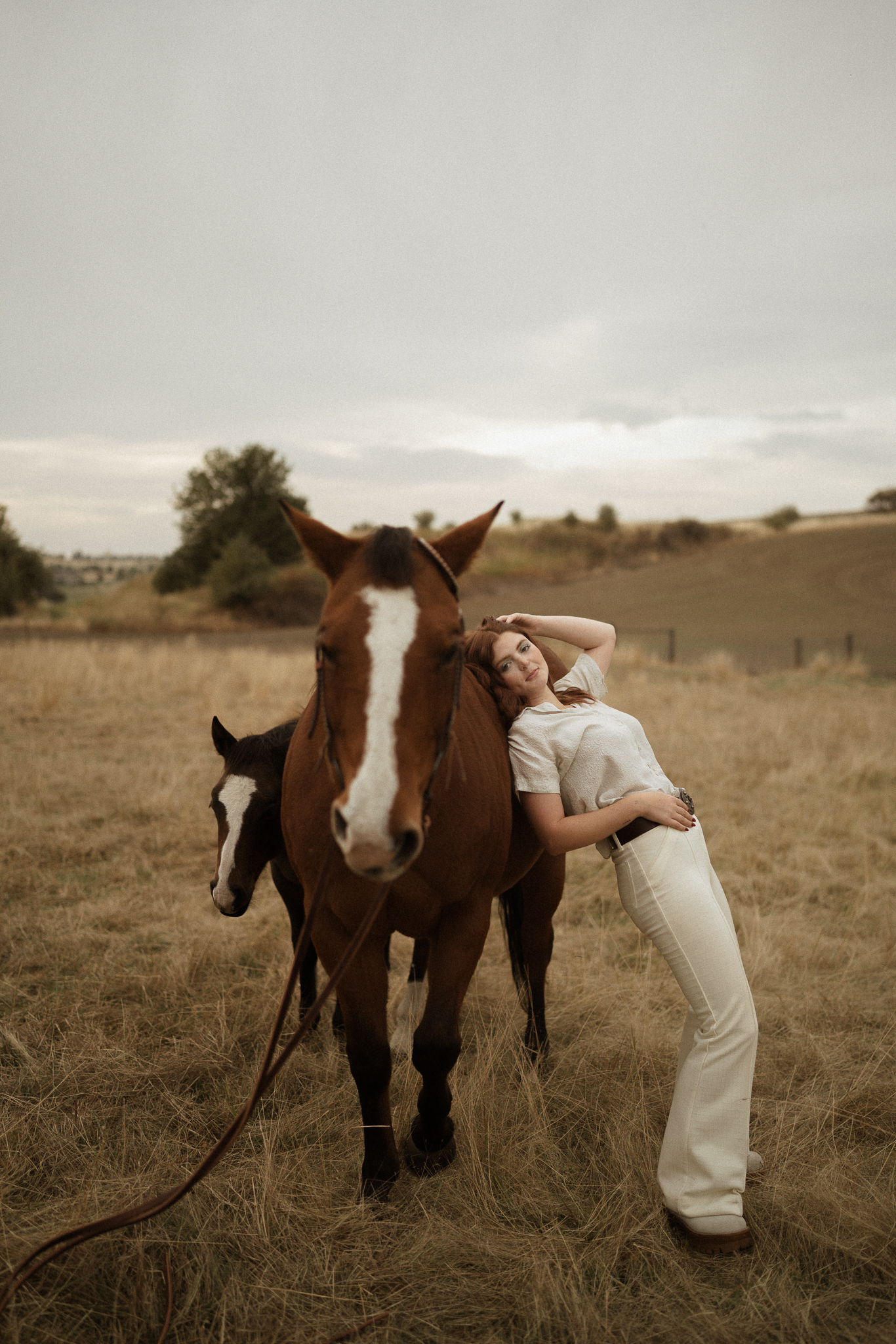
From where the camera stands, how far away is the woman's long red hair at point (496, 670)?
8.83ft

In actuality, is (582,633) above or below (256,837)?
above

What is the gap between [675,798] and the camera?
7.75ft

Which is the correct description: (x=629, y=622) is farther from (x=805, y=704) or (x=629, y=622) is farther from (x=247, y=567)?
(x=805, y=704)

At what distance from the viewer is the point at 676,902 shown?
2250 millimetres

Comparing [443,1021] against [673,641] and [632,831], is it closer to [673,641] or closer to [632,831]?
[632,831]

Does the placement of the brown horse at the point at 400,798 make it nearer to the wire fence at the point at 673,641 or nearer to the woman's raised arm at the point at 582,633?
the woman's raised arm at the point at 582,633

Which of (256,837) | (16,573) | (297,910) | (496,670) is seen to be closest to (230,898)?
(256,837)

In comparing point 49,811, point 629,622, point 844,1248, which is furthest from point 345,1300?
point 629,622

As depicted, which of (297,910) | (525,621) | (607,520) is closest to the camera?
(525,621)

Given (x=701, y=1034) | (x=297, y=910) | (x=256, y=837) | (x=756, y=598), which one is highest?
(x=756, y=598)

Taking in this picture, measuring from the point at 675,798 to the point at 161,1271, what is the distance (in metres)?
2.03

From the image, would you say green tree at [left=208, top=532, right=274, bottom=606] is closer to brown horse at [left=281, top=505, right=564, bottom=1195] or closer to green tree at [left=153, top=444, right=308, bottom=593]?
green tree at [left=153, top=444, right=308, bottom=593]

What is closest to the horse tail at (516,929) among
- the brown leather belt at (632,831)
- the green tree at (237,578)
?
the brown leather belt at (632,831)

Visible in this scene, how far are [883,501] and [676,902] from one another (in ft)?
251
